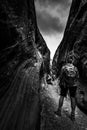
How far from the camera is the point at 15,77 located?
3.10m

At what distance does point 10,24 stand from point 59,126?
159 inches

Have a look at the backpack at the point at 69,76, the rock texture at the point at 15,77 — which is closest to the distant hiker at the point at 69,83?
the backpack at the point at 69,76

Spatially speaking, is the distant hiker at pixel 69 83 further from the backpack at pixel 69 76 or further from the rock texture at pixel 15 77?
the rock texture at pixel 15 77

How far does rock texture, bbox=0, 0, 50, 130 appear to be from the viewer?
2.38 meters

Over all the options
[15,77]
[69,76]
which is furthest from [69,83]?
[15,77]

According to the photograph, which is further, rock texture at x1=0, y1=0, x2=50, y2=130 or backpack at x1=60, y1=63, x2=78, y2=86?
backpack at x1=60, y1=63, x2=78, y2=86

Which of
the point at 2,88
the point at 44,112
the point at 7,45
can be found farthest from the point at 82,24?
the point at 2,88

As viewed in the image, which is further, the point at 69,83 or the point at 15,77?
the point at 69,83

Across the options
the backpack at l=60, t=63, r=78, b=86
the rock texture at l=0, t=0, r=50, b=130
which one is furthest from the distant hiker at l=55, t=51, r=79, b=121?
the rock texture at l=0, t=0, r=50, b=130

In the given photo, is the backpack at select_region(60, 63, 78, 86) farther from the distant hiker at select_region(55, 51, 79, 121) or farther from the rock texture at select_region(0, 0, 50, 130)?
the rock texture at select_region(0, 0, 50, 130)

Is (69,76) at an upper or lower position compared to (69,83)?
upper

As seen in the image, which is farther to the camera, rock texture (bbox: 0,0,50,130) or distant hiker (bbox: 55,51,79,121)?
distant hiker (bbox: 55,51,79,121)

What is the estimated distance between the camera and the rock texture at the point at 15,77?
7.82ft

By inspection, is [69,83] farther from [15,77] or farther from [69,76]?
[15,77]
